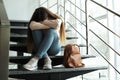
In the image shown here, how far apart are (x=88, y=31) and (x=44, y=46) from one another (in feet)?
2.98

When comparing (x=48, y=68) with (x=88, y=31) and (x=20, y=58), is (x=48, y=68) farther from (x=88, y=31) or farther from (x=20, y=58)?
(x=88, y=31)

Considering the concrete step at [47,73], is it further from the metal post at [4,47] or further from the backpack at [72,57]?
the metal post at [4,47]

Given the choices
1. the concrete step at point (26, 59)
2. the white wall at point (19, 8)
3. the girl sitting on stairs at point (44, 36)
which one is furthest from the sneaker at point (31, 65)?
the white wall at point (19, 8)

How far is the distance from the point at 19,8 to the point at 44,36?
165 inches

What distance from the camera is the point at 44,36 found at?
205 centimetres

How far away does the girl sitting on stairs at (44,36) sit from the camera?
1.95m

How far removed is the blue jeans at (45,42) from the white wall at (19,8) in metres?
3.98

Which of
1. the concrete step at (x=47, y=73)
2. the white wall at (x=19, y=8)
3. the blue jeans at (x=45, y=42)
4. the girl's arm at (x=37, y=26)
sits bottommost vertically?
the concrete step at (x=47, y=73)

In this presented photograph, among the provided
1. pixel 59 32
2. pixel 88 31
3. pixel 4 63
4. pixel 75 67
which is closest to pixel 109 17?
pixel 88 31

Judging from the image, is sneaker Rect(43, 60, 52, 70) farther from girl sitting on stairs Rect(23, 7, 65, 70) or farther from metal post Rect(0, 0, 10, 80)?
metal post Rect(0, 0, 10, 80)

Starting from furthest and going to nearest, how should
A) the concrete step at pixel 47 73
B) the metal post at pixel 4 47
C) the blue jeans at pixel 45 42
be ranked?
the blue jeans at pixel 45 42 < the concrete step at pixel 47 73 < the metal post at pixel 4 47

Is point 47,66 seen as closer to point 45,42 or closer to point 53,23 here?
point 45,42

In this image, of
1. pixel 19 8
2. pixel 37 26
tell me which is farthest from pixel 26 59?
pixel 19 8

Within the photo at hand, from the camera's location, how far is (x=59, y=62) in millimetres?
2271
